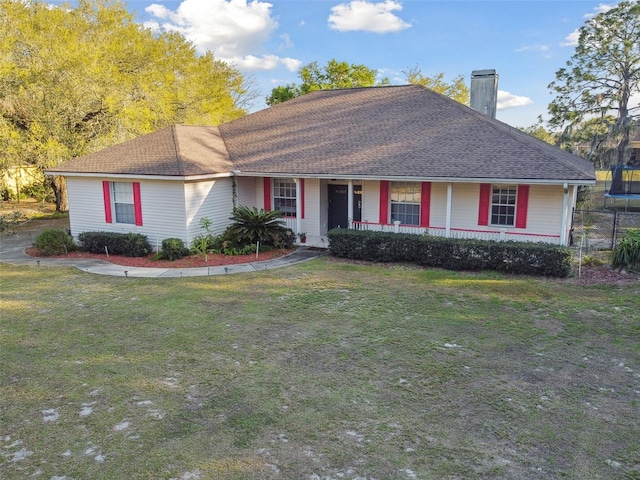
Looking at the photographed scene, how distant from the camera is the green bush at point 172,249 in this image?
1402 cm

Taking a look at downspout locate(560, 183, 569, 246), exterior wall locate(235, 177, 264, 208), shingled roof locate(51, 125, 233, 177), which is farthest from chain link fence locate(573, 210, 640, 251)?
shingled roof locate(51, 125, 233, 177)

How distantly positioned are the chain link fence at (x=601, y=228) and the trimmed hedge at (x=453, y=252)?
2.65m

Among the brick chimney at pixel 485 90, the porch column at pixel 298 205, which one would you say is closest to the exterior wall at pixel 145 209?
the porch column at pixel 298 205

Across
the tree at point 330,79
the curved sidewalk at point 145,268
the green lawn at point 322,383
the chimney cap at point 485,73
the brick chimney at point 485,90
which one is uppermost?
the tree at point 330,79

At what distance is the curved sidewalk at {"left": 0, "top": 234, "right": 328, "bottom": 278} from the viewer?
1255cm

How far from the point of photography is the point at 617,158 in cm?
→ 3027

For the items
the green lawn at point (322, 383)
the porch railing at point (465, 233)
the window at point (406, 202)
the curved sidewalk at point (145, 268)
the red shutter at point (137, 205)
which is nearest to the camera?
the green lawn at point (322, 383)

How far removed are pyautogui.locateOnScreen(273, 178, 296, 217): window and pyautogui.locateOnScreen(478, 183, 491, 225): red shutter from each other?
6.55 m

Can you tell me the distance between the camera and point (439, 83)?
1543 inches

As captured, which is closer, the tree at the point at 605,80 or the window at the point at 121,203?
the window at the point at 121,203

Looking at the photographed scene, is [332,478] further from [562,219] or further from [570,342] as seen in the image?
[562,219]

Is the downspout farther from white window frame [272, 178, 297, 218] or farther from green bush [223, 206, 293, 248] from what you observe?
white window frame [272, 178, 297, 218]

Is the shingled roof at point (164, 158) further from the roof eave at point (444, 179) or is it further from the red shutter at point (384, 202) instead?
the red shutter at point (384, 202)

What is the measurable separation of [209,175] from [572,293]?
36.0 feet
